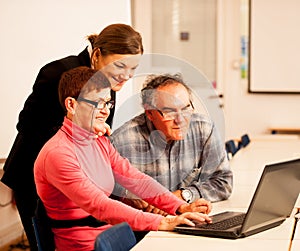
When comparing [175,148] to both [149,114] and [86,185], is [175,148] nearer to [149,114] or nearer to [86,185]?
[149,114]

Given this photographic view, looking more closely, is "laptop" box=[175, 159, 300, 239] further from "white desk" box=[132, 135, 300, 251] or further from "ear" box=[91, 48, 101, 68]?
"ear" box=[91, 48, 101, 68]

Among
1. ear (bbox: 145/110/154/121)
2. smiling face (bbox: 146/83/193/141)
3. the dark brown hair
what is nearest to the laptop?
smiling face (bbox: 146/83/193/141)

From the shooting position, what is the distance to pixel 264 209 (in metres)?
1.99

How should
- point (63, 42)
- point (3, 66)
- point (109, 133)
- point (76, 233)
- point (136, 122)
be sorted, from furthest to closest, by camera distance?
1. point (63, 42)
2. point (3, 66)
3. point (136, 122)
4. point (109, 133)
5. point (76, 233)

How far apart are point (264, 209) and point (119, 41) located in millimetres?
815

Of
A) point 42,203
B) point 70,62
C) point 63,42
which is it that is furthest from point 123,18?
point 42,203

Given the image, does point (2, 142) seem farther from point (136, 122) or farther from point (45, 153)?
point (45, 153)

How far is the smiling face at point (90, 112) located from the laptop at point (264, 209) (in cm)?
46

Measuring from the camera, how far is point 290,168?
202 cm

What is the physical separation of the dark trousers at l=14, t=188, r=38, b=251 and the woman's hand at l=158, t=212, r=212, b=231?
0.88m

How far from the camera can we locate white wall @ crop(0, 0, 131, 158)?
3463 mm

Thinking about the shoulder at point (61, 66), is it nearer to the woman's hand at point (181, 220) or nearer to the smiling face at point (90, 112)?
the smiling face at point (90, 112)

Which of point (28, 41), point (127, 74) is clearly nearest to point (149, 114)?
point (127, 74)

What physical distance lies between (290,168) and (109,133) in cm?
72
